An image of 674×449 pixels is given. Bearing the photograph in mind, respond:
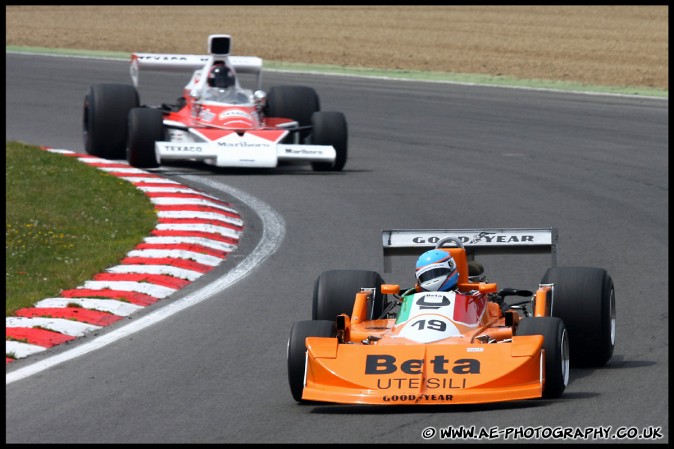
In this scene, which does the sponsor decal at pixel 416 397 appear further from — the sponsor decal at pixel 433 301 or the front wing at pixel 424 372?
the sponsor decal at pixel 433 301

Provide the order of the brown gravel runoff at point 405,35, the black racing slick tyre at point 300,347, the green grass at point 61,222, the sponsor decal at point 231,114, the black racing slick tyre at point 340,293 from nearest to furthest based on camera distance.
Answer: the black racing slick tyre at point 300,347, the black racing slick tyre at point 340,293, the green grass at point 61,222, the sponsor decal at point 231,114, the brown gravel runoff at point 405,35

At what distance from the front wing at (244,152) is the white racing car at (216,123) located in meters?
0.01

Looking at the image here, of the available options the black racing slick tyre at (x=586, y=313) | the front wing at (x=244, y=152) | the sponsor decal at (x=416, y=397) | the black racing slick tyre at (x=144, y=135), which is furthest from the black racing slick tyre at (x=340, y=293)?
the black racing slick tyre at (x=144, y=135)

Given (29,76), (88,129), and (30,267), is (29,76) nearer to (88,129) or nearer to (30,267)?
(88,129)

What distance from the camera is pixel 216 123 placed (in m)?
20.4

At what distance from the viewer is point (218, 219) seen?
15.8 m

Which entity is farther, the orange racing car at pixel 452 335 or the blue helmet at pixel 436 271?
the blue helmet at pixel 436 271

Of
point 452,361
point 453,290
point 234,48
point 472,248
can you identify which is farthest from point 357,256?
point 234,48

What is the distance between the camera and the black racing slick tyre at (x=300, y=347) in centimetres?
877

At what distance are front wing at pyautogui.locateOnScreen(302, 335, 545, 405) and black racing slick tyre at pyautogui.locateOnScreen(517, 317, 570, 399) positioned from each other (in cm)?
5

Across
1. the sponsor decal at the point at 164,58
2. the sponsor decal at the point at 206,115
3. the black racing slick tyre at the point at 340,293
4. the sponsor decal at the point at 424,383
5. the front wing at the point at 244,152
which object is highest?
the sponsor decal at the point at 164,58

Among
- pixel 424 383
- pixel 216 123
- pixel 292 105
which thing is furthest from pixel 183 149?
pixel 424 383

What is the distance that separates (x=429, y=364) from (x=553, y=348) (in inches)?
28.2

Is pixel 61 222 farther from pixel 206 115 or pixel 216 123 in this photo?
pixel 206 115
